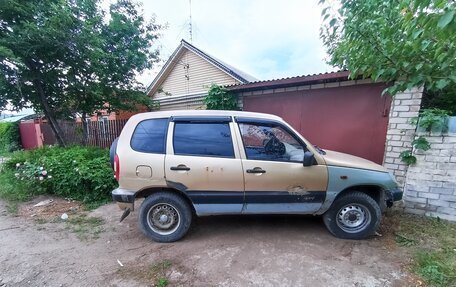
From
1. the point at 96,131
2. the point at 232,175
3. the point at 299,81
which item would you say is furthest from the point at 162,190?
the point at 96,131

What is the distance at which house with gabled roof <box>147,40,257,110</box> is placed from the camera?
11.0 meters

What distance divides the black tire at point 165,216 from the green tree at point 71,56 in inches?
210

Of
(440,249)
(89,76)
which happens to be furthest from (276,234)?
(89,76)

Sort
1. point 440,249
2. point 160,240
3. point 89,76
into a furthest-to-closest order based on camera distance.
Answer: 1. point 89,76
2. point 160,240
3. point 440,249

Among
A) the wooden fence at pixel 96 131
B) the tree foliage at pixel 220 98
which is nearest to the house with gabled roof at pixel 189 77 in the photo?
the wooden fence at pixel 96 131

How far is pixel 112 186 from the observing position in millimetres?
5418

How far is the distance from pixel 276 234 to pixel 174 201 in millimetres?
1687

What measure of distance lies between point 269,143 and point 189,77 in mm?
10285

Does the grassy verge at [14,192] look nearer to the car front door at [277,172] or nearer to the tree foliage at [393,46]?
the car front door at [277,172]

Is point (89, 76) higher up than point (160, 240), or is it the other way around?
point (89, 76)

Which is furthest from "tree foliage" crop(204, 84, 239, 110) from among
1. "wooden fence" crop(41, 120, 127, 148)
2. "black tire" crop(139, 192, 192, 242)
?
"wooden fence" crop(41, 120, 127, 148)

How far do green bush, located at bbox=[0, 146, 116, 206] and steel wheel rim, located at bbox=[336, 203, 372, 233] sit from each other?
15.5ft

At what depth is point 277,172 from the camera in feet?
11.3

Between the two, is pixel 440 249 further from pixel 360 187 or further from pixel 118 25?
pixel 118 25
